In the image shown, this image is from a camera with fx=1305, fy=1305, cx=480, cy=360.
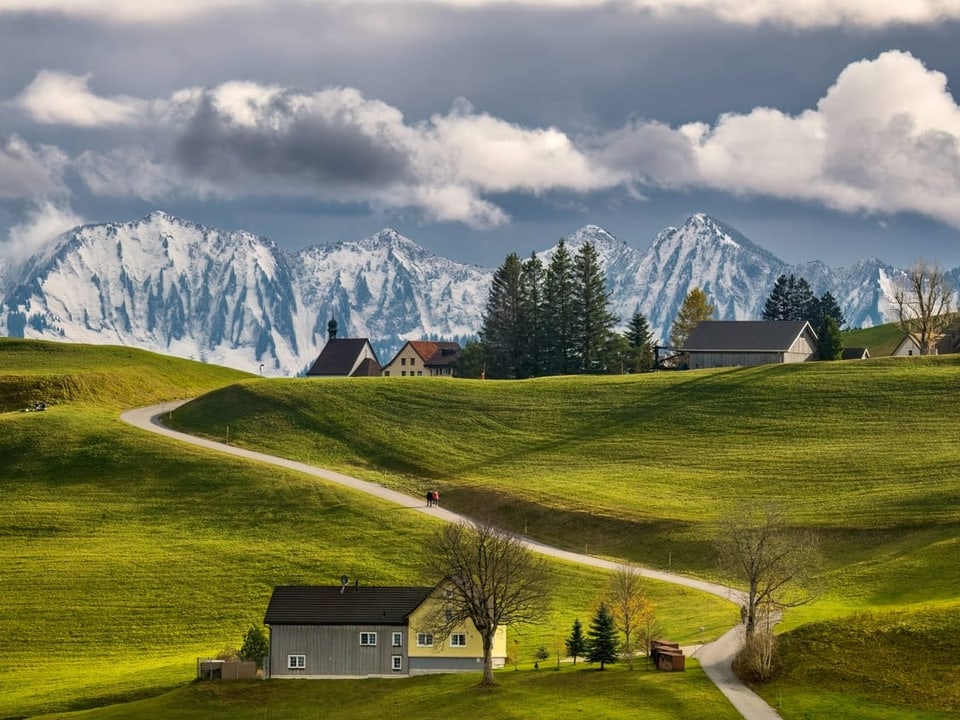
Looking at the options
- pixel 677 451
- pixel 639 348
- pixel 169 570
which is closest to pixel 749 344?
pixel 639 348

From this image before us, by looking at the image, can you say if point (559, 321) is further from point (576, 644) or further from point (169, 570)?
point (576, 644)

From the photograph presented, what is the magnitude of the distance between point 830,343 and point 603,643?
A: 379 ft

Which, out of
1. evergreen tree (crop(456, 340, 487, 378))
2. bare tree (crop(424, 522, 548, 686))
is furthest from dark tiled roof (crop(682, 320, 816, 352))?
bare tree (crop(424, 522, 548, 686))

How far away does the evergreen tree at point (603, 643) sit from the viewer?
65.7 meters

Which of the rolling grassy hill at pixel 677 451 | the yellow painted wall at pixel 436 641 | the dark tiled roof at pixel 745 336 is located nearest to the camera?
the yellow painted wall at pixel 436 641

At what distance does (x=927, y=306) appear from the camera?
168500mm

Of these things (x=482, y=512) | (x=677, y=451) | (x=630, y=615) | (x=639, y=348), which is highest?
(x=639, y=348)

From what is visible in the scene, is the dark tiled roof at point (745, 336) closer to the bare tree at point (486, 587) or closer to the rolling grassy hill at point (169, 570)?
the rolling grassy hill at point (169, 570)

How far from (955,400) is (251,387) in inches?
2988

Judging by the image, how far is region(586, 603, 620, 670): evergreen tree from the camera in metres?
65.7

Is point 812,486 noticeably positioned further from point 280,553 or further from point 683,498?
point 280,553

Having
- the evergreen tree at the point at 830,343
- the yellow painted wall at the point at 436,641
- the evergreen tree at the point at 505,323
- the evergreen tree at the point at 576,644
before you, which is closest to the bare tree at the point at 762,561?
the evergreen tree at the point at 576,644

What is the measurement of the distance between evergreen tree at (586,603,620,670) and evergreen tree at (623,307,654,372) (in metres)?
106

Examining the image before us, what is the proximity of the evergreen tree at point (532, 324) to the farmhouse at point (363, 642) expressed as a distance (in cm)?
10671
